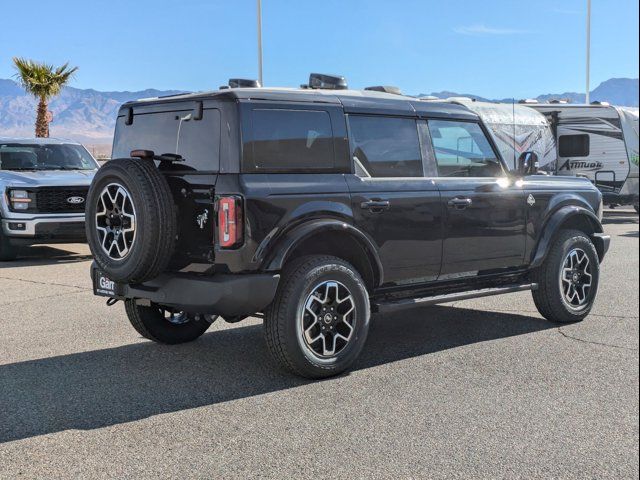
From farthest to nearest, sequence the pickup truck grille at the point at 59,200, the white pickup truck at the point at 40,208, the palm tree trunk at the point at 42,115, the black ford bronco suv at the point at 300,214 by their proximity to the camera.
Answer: the palm tree trunk at the point at 42,115, the pickup truck grille at the point at 59,200, the white pickup truck at the point at 40,208, the black ford bronco suv at the point at 300,214

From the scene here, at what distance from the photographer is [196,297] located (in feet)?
16.2

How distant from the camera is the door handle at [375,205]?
5496mm

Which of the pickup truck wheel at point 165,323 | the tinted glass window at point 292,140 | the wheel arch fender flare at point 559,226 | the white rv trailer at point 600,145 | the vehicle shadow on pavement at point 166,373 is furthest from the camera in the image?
the white rv trailer at point 600,145

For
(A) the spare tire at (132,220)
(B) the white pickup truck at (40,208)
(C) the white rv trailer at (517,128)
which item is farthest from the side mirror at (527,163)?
(C) the white rv trailer at (517,128)

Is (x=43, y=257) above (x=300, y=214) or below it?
below

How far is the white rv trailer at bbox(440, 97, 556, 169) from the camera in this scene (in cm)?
2009

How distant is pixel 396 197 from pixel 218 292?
5.20ft

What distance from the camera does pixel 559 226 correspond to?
22.7 feet

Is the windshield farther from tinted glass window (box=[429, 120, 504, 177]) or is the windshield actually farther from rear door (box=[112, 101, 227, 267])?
tinted glass window (box=[429, 120, 504, 177])

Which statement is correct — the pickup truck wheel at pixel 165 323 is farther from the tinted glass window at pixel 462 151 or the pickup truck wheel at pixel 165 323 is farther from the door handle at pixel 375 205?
the tinted glass window at pixel 462 151

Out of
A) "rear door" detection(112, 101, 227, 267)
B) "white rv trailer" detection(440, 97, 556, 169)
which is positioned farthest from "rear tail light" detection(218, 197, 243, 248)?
"white rv trailer" detection(440, 97, 556, 169)

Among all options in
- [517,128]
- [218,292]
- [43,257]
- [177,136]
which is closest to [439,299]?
[218,292]

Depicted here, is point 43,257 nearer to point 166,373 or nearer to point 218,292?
point 166,373

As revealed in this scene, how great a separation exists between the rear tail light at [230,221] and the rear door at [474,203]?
1837mm
